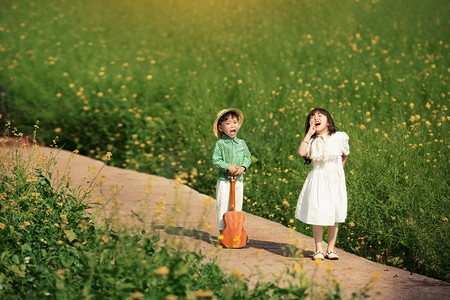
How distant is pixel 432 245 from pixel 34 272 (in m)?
3.38

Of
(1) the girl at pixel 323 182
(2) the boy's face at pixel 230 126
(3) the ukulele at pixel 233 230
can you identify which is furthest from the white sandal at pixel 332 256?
(2) the boy's face at pixel 230 126

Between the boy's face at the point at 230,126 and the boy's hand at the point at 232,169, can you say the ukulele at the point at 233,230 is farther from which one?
the boy's face at the point at 230,126

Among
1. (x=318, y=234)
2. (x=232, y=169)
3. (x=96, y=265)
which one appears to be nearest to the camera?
(x=96, y=265)

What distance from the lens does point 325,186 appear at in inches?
179

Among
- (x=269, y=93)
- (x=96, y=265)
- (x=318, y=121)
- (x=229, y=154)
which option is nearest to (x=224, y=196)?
(x=229, y=154)

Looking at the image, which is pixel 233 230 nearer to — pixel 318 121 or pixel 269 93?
pixel 318 121

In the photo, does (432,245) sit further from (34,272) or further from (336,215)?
(34,272)

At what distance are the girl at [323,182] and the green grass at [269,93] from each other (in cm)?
84

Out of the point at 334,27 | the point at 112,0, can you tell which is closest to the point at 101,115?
the point at 334,27

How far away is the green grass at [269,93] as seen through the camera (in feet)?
18.4

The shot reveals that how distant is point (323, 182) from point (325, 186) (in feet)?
0.12

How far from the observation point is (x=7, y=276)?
3.73 meters

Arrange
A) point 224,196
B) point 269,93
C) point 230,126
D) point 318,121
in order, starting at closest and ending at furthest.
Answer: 1. point 318,121
2. point 224,196
3. point 230,126
4. point 269,93

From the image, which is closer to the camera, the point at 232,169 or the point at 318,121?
the point at 318,121
